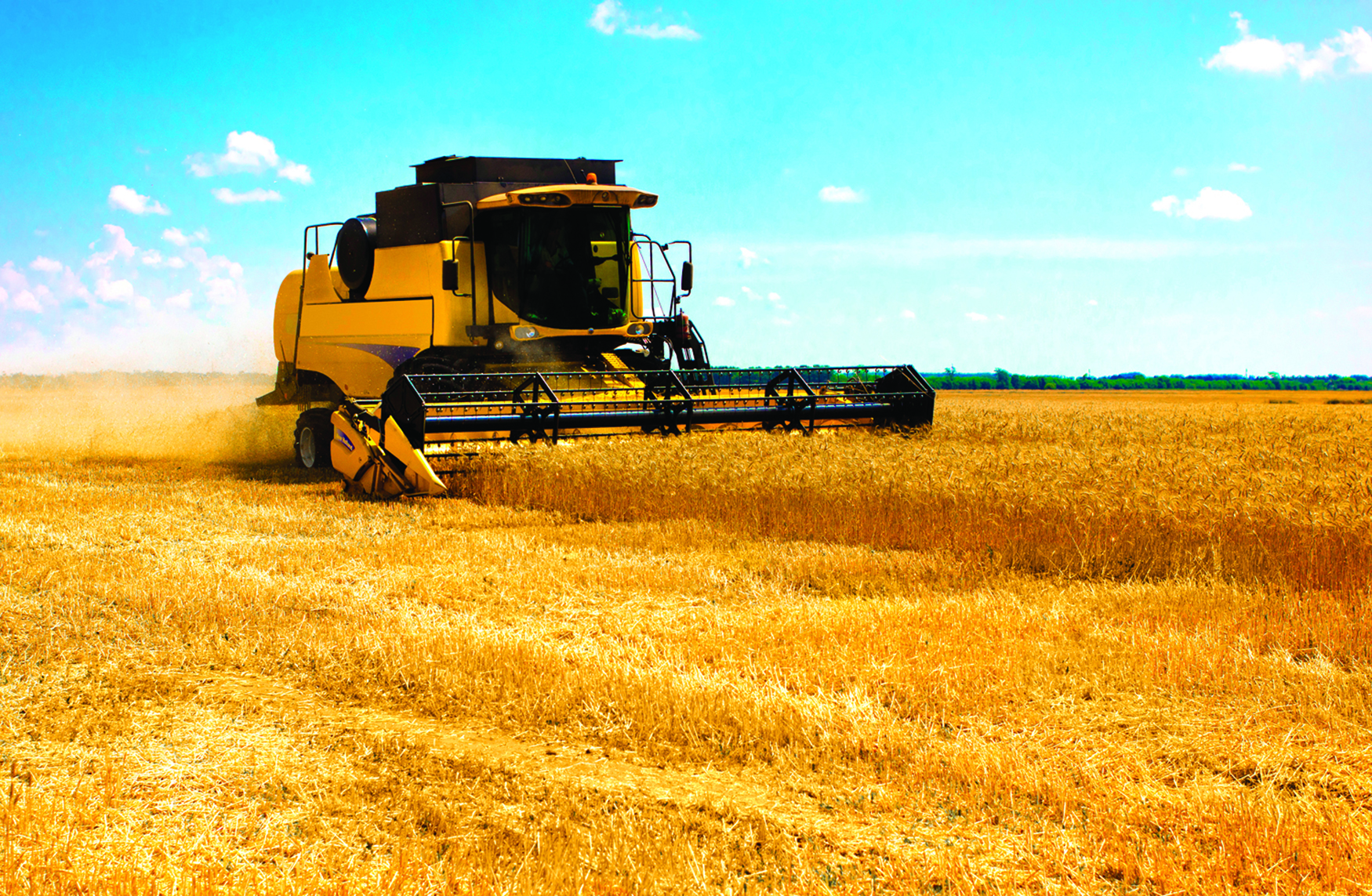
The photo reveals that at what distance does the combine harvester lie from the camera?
11039 mm

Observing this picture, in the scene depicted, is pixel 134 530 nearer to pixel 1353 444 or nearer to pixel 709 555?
pixel 709 555

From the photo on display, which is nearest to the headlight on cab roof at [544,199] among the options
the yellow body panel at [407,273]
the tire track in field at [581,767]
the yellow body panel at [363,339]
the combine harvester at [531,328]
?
the combine harvester at [531,328]

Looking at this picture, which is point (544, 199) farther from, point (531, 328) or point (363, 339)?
point (363, 339)

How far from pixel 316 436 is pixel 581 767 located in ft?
32.2

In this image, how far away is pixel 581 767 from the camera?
12.2ft

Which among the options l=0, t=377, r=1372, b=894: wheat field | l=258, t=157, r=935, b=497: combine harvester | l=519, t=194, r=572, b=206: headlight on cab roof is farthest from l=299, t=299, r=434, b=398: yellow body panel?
l=0, t=377, r=1372, b=894: wheat field

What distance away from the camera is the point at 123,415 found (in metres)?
20.4

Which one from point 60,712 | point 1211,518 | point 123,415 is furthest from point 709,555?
point 123,415

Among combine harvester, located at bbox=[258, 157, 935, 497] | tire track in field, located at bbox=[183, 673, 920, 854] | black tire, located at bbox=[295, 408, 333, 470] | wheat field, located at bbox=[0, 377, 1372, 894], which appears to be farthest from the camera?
black tire, located at bbox=[295, 408, 333, 470]

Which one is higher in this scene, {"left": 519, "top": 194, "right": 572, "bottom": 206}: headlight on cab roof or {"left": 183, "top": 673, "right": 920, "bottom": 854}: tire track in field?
{"left": 519, "top": 194, "right": 572, "bottom": 206}: headlight on cab roof

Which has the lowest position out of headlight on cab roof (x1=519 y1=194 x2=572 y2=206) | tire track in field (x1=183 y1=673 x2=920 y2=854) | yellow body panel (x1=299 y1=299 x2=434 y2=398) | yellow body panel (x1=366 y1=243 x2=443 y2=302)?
tire track in field (x1=183 y1=673 x2=920 y2=854)

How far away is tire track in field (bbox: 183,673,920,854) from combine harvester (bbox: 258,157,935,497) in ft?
19.7

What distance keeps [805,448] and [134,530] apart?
5698 millimetres

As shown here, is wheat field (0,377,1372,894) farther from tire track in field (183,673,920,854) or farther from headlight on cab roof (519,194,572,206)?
headlight on cab roof (519,194,572,206)
